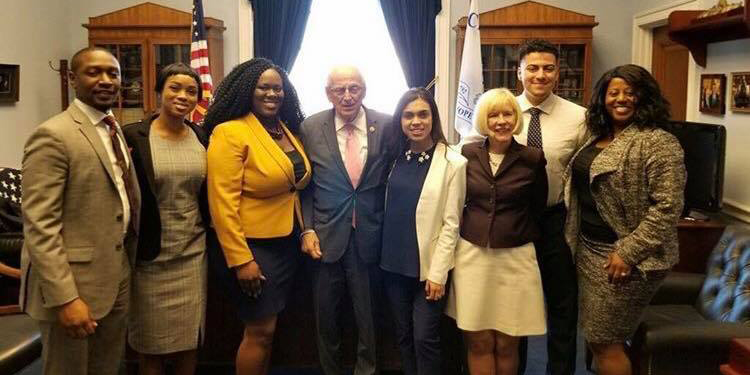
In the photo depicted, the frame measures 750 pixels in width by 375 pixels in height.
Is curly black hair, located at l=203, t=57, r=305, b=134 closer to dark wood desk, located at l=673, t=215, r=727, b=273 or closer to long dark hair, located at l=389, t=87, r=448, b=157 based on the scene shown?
long dark hair, located at l=389, t=87, r=448, b=157

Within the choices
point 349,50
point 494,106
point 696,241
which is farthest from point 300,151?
point 349,50

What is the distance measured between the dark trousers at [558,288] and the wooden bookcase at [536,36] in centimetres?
277

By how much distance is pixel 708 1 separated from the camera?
3764 mm

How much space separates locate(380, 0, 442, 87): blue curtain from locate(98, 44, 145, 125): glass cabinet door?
220 cm

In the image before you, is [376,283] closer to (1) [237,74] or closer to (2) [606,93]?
(1) [237,74]

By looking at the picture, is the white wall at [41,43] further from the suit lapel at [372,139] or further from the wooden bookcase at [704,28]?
the wooden bookcase at [704,28]

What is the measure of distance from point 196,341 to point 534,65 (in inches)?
68.1

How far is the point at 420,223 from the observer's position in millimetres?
2320

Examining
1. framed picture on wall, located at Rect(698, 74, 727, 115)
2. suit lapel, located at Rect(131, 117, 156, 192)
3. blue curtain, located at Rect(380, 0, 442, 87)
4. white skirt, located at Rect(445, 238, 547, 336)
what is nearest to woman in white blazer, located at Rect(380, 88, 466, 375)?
white skirt, located at Rect(445, 238, 547, 336)

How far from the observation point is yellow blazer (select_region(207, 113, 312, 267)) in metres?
2.22

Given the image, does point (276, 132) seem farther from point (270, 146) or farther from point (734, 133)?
point (734, 133)

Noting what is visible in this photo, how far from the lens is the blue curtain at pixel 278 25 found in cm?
549

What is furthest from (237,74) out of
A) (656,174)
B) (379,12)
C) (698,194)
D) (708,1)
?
(379,12)

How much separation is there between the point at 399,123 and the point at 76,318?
4.29ft
